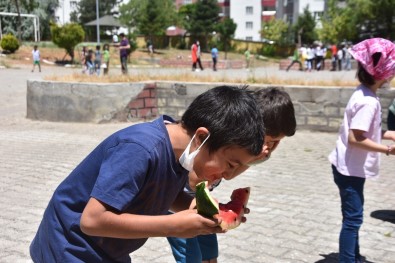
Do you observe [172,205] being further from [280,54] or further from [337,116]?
[280,54]

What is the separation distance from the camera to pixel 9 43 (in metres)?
40.2

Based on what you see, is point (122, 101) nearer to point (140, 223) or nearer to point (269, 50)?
point (140, 223)

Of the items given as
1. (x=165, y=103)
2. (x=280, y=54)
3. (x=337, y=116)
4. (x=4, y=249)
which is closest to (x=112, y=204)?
(x=4, y=249)

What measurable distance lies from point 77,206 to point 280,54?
66591mm

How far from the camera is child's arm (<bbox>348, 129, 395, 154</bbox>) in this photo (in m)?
3.52

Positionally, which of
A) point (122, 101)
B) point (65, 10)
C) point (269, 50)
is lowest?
point (122, 101)

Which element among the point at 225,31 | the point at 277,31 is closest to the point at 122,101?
the point at 225,31

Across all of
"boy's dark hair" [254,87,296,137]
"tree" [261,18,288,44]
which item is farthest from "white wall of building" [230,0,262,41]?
"boy's dark hair" [254,87,296,137]

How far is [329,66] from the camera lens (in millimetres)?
39125

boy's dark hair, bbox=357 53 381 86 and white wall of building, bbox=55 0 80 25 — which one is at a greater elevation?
white wall of building, bbox=55 0 80 25

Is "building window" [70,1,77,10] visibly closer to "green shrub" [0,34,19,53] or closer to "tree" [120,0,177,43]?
"tree" [120,0,177,43]

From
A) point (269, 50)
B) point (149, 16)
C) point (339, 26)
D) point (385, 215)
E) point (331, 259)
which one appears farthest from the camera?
point (269, 50)

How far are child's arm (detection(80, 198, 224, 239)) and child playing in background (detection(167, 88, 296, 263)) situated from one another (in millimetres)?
1189

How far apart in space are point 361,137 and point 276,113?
0.85m
